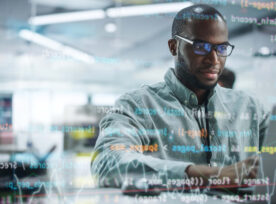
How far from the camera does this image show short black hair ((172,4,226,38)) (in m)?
1.16

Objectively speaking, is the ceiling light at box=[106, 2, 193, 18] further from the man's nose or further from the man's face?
the man's nose

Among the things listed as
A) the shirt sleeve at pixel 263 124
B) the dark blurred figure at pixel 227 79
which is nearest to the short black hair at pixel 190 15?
the dark blurred figure at pixel 227 79

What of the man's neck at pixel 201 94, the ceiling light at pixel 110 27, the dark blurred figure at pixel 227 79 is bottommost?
A: the man's neck at pixel 201 94

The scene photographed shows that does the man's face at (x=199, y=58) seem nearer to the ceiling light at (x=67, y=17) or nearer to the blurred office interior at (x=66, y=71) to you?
the blurred office interior at (x=66, y=71)

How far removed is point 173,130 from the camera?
1139 millimetres

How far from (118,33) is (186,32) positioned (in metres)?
0.25

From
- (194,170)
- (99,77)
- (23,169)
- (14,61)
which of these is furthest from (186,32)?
(23,169)

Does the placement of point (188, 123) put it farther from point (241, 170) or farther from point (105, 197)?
point (105, 197)

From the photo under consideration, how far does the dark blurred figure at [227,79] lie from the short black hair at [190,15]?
0.69ft

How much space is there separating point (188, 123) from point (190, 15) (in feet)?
1.31

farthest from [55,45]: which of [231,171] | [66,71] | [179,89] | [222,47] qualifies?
[231,171]

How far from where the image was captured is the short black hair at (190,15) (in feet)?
3.81

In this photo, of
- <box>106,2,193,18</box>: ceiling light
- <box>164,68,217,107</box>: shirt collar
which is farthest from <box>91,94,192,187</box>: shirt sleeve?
<box>106,2,193,18</box>: ceiling light

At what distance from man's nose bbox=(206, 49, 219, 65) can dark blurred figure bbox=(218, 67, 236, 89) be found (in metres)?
0.07
